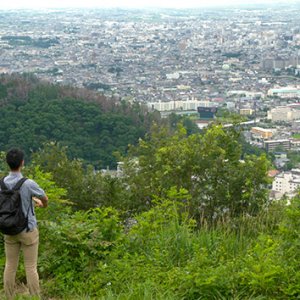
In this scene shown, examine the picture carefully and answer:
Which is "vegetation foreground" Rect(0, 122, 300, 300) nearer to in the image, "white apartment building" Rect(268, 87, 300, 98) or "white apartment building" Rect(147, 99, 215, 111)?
"white apartment building" Rect(147, 99, 215, 111)

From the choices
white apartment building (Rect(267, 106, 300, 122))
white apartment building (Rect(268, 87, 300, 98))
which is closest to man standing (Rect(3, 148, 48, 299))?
white apartment building (Rect(267, 106, 300, 122))

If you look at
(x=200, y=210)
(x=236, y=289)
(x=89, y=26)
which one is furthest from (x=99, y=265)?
(x=89, y=26)

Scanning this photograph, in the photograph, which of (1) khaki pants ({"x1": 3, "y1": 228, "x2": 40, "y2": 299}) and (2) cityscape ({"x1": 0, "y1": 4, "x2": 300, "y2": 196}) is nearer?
(1) khaki pants ({"x1": 3, "y1": 228, "x2": 40, "y2": 299})

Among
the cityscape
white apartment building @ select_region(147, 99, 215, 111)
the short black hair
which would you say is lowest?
the cityscape

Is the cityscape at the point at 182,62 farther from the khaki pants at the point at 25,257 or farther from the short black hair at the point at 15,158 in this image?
the short black hair at the point at 15,158

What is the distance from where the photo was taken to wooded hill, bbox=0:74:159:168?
61.2 ft

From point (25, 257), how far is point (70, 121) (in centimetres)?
1787

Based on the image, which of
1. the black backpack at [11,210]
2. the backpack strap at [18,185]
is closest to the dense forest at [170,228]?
the black backpack at [11,210]

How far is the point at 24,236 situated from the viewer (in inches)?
129

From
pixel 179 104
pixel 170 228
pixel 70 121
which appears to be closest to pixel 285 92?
pixel 179 104

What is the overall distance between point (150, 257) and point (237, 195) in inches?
89.1

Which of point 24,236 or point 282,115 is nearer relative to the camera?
point 24,236

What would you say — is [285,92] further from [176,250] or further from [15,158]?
[15,158]

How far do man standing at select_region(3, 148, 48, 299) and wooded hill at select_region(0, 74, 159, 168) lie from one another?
45.1 feet
